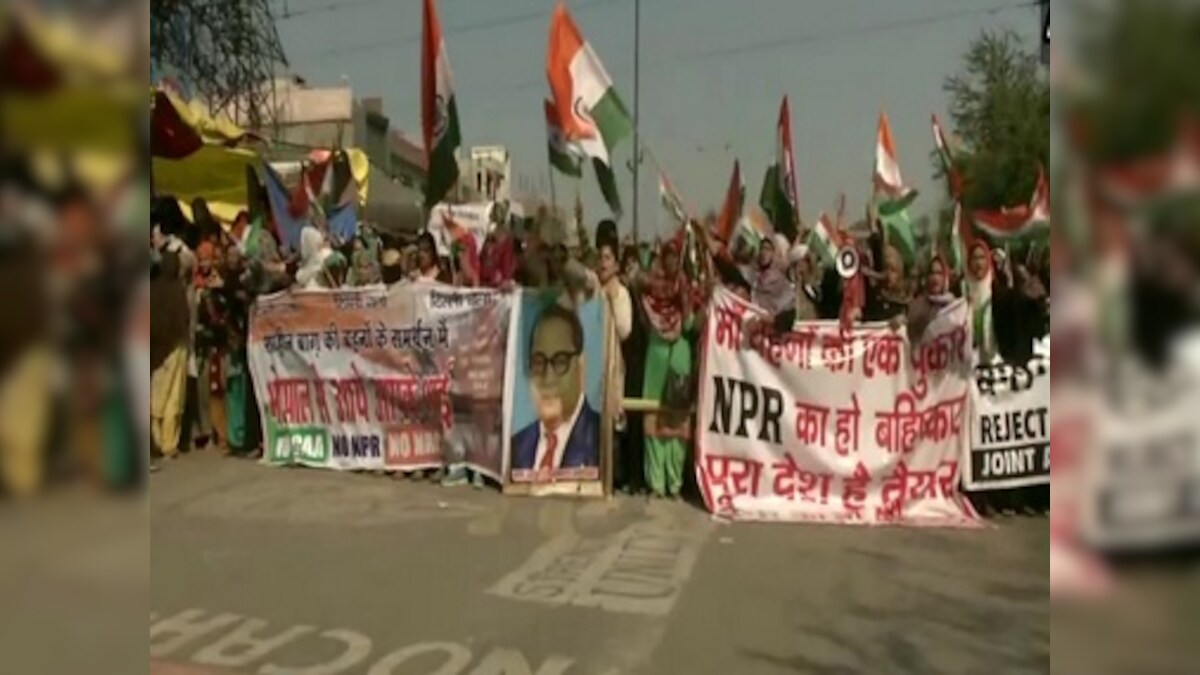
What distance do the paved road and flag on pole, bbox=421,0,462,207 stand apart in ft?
8.47

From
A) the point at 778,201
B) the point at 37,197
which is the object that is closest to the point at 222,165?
the point at 778,201

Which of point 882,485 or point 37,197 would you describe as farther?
point 882,485

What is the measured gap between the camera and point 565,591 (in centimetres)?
530

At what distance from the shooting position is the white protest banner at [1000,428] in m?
7.07

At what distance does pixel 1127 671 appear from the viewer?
1.05m

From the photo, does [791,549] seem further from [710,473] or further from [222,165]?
[222,165]

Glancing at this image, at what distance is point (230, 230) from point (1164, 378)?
11.0 metres

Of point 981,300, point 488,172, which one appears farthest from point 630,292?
point 488,172

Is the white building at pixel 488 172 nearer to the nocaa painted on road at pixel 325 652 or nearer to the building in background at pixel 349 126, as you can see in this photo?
the building in background at pixel 349 126

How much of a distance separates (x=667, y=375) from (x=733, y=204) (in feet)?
21.5

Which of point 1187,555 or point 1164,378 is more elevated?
→ point 1164,378

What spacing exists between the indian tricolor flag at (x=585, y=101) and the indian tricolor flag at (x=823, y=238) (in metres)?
3.71

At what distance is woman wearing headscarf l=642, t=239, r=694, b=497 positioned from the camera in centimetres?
755

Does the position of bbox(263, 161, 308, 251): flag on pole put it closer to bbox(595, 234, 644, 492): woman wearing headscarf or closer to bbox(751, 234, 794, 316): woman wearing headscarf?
bbox(595, 234, 644, 492): woman wearing headscarf
